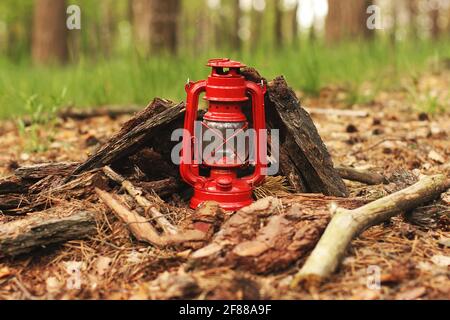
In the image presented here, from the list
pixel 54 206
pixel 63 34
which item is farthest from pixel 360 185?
pixel 63 34

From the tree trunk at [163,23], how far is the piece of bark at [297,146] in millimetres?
4323

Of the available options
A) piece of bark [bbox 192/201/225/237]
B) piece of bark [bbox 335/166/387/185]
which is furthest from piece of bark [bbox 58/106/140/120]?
piece of bark [bbox 192/201/225/237]

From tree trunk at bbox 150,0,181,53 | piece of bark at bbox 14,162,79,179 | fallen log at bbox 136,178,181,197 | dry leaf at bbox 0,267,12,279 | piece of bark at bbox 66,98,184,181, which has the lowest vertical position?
dry leaf at bbox 0,267,12,279

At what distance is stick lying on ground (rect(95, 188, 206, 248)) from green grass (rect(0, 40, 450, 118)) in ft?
7.05

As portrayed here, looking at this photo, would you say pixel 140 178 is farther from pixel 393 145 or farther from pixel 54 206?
pixel 393 145

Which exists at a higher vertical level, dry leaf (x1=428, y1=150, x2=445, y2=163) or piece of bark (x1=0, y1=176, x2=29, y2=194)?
piece of bark (x1=0, y1=176, x2=29, y2=194)

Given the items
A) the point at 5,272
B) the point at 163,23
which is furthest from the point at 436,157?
the point at 163,23

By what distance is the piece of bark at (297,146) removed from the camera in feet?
8.71

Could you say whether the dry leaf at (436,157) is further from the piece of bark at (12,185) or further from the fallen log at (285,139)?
the piece of bark at (12,185)

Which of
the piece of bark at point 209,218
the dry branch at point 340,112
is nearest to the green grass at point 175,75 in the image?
the dry branch at point 340,112

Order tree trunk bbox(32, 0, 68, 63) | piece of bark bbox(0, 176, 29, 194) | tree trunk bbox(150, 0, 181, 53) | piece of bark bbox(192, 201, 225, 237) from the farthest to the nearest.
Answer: tree trunk bbox(32, 0, 68, 63) → tree trunk bbox(150, 0, 181, 53) → piece of bark bbox(0, 176, 29, 194) → piece of bark bbox(192, 201, 225, 237)

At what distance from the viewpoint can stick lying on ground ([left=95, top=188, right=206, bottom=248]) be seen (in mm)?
2199

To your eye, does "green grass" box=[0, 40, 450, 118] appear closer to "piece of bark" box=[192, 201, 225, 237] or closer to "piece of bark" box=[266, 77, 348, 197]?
"piece of bark" box=[266, 77, 348, 197]

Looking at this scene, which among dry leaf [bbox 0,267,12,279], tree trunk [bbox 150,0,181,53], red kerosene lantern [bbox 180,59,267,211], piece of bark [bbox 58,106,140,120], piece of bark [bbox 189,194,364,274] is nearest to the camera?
piece of bark [bbox 189,194,364,274]
